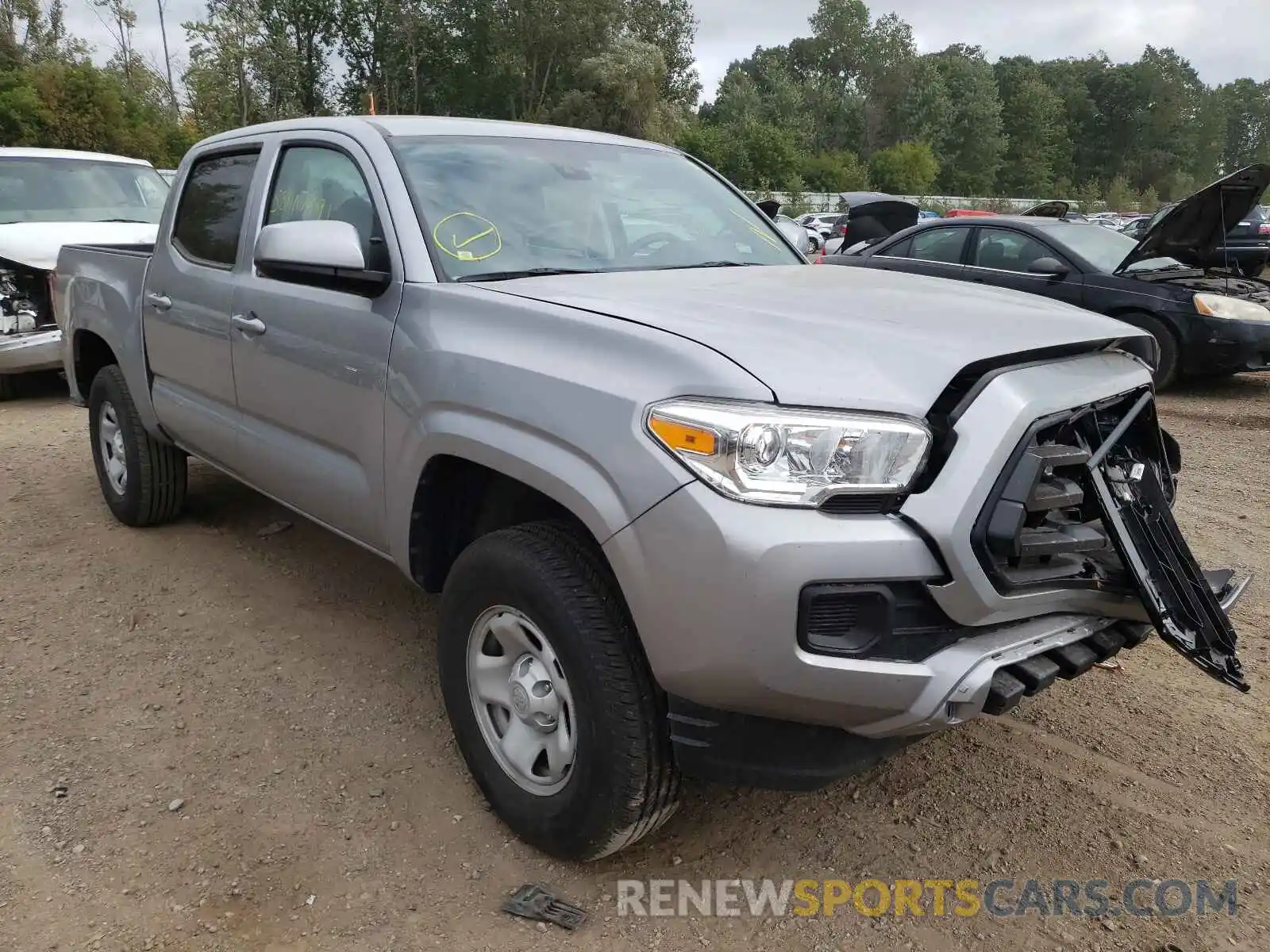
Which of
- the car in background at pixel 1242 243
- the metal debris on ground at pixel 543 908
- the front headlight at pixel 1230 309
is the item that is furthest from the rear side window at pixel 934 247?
the metal debris on ground at pixel 543 908

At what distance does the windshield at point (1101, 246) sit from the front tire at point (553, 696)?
24.8 feet

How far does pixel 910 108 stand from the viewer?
74312 millimetres

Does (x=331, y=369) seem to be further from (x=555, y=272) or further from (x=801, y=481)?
(x=801, y=481)

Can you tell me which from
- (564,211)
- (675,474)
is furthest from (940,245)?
(675,474)

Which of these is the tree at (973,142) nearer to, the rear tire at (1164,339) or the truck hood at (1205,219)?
the rear tire at (1164,339)

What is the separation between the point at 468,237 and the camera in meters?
2.89

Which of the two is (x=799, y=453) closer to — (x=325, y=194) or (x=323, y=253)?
(x=323, y=253)

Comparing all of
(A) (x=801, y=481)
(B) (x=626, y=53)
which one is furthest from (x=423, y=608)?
(B) (x=626, y=53)

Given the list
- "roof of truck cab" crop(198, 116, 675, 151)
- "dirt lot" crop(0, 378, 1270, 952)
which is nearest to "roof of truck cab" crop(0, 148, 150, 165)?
"dirt lot" crop(0, 378, 1270, 952)

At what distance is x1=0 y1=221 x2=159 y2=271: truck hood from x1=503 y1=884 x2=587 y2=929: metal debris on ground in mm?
6411

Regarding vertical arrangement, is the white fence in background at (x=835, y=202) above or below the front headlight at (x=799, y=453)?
below

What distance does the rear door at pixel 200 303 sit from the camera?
3719 millimetres

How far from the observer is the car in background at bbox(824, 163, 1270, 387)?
7887 mm
